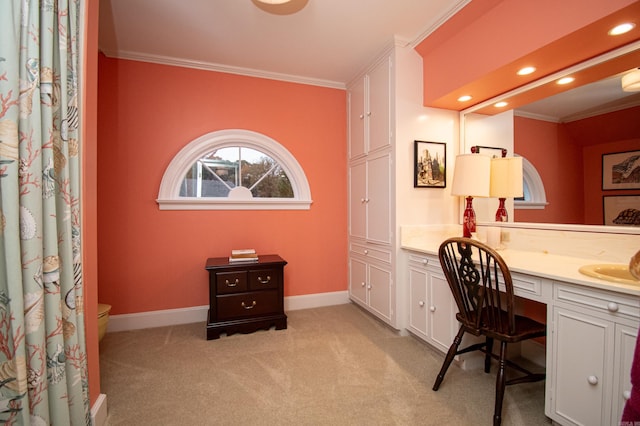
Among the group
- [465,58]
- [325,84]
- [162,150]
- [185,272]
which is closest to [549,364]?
[465,58]

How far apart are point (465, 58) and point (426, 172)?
916 mm

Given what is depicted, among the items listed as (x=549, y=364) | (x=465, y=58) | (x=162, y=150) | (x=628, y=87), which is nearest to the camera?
(x=549, y=364)

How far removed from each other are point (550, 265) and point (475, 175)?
0.81 metres

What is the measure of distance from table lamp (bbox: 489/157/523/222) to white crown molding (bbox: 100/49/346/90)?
198 cm

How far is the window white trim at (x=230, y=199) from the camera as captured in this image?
2812 mm

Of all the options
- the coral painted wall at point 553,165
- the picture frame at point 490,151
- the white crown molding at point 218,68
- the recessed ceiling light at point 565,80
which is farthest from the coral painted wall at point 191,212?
the recessed ceiling light at point 565,80

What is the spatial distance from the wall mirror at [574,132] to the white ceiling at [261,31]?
2.94 feet

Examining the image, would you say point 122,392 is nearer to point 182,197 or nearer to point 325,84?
point 182,197

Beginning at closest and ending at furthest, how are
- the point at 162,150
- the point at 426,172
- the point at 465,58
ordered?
the point at 465,58 → the point at 426,172 → the point at 162,150

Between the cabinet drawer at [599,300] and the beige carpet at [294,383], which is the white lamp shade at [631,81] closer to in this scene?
the cabinet drawer at [599,300]

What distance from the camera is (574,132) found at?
1.89m

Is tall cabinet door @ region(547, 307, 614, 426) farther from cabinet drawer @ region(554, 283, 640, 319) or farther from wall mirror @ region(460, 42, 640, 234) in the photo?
wall mirror @ region(460, 42, 640, 234)

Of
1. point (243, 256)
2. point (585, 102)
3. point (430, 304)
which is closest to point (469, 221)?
point (430, 304)

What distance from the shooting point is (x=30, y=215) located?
3.33 ft
